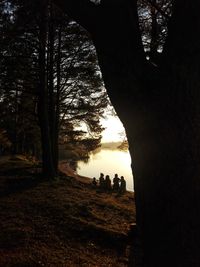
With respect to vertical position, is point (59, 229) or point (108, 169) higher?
point (59, 229)

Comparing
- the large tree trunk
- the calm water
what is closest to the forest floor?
the large tree trunk

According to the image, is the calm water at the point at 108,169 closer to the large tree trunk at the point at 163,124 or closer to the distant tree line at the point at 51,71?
the distant tree line at the point at 51,71

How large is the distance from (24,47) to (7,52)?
0.79m

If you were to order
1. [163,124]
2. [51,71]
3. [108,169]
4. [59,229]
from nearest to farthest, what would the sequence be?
[163,124], [59,229], [51,71], [108,169]

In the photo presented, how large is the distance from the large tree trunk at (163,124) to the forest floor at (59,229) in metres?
3.03

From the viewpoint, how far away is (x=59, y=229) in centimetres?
761

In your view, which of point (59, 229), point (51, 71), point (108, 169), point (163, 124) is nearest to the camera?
point (163, 124)

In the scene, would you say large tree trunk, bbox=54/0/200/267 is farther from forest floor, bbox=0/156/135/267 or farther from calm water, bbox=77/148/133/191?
calm water, bbox=77/148/133/191

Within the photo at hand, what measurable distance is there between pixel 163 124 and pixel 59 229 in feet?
16.5

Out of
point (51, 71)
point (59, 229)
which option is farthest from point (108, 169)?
point (59, 229)

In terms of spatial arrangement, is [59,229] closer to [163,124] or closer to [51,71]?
[163,124]

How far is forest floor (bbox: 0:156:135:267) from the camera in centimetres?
612

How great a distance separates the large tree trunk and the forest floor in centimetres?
303

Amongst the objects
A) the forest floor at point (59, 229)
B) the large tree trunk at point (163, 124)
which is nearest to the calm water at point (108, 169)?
the forest floor at point (59, 229)
